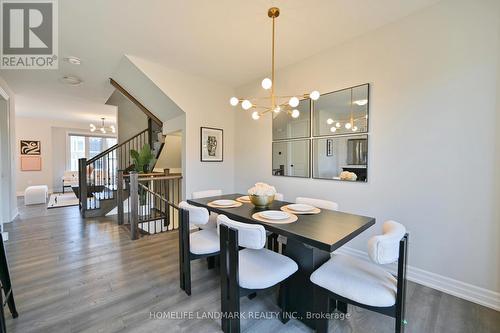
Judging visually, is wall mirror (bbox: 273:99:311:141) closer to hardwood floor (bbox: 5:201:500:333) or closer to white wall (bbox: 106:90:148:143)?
hardwood floor (bbox: 5:201:500:333)

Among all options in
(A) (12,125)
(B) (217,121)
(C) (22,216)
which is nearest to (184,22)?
(B) (217,121)

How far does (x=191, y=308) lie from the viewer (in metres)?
1.86

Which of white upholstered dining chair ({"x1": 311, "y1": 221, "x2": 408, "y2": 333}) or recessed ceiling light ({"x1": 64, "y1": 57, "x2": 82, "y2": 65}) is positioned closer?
white upholstered dining chair ({"x1": 311, "y1": 221, "x2": 408, "y2": 333})

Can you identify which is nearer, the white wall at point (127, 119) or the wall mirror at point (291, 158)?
the wall mirror at point (291, 158)

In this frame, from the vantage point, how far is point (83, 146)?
9125 millimetres

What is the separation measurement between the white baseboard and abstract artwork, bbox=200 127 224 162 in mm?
3231

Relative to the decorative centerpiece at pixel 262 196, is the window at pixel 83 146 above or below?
above

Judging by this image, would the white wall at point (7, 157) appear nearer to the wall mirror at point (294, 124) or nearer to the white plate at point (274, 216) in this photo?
the wall mirror at point (294, 124)

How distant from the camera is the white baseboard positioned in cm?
187

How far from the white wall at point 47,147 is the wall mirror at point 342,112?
9894 millimetres

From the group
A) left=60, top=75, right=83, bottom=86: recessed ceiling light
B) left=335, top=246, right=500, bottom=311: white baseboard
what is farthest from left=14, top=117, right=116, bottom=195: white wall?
left=335, top=246, right=500, bottom=311: white baseboard

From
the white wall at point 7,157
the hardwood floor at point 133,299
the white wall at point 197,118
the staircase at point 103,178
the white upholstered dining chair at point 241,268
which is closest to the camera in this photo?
the white upholstered dining chair at point 241,268

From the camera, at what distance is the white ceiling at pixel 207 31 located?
7.16ft

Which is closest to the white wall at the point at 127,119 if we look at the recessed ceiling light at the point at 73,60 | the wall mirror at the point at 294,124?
the recessed ceiling light at the point at 73,60
